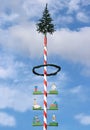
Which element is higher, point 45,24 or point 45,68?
point 45,24

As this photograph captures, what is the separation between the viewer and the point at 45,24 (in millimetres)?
36375

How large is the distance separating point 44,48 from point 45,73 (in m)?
2.77

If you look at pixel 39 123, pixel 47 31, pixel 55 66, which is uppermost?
pixel 47 31

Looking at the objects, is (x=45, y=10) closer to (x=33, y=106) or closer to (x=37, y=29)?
(x=37, y=29)


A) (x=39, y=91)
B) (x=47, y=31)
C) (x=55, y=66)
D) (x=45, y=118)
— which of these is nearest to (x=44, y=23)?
(x=47, y=31)

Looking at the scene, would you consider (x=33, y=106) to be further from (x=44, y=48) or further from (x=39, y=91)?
(x=44, y=48)

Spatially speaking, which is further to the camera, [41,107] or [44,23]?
[44,23]

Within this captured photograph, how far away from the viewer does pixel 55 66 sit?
114 feet

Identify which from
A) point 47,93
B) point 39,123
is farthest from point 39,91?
point 39,123

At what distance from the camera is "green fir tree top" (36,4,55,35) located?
36.1 metres

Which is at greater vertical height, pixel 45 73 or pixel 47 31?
pixel 47 31

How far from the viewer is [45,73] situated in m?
34.4

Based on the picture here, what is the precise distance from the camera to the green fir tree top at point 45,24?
36062mm

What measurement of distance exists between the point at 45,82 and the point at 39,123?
3.97 meters
